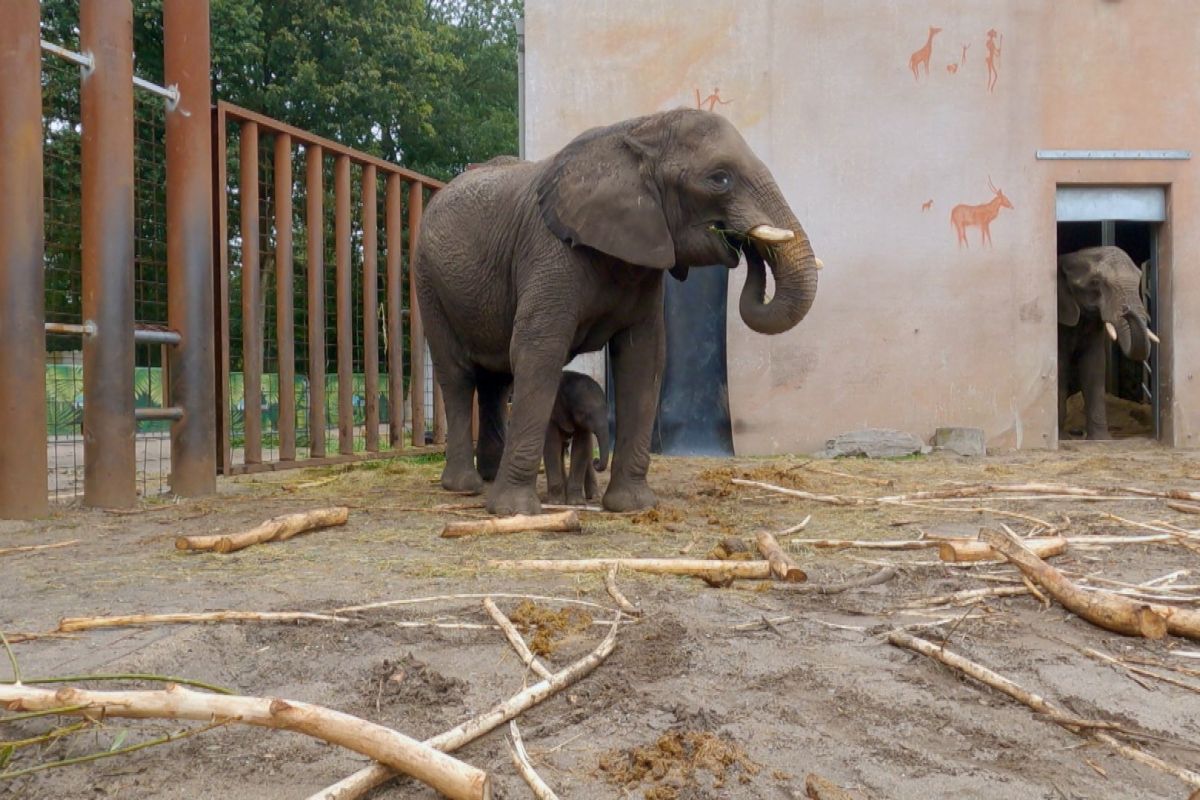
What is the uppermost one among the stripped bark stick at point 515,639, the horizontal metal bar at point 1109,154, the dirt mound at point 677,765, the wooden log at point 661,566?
the horizontal metal bar at point 1109,154

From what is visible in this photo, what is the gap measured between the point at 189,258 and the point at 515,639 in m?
5.02

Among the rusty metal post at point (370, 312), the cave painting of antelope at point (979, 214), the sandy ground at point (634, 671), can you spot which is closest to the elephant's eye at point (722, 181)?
the sandy ground at point (634, 671)

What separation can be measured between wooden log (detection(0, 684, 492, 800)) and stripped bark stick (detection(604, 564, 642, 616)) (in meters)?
1.25

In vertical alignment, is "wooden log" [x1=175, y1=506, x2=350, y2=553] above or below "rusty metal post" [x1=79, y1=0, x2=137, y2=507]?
below

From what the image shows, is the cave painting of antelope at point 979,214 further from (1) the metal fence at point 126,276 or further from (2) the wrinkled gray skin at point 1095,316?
(1) the metal fence at point 126,276

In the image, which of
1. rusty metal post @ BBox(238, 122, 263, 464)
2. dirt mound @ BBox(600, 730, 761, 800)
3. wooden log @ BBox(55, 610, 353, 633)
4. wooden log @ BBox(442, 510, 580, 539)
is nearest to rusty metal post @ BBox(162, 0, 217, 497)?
rusty metal post @ BBox(238, 122, 263, 464)

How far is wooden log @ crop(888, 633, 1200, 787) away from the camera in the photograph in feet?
8.15

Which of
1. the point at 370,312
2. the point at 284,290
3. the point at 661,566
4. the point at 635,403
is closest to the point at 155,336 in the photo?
the point at 284,290

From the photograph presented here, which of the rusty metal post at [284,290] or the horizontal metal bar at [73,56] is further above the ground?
the horizontal metal bar at [73,56]

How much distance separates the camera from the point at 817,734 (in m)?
2.64

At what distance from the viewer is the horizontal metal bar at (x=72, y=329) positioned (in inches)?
244

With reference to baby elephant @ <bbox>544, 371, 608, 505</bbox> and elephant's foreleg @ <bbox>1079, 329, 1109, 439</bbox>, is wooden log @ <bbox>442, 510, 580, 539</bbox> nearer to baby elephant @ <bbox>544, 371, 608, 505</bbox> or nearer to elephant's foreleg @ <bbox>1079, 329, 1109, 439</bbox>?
baby elephant @ <bbox>544, 371, 608, 505</bbox>

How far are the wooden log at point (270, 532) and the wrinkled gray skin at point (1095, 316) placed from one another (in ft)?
31.9

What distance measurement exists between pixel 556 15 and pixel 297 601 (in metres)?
9.18
